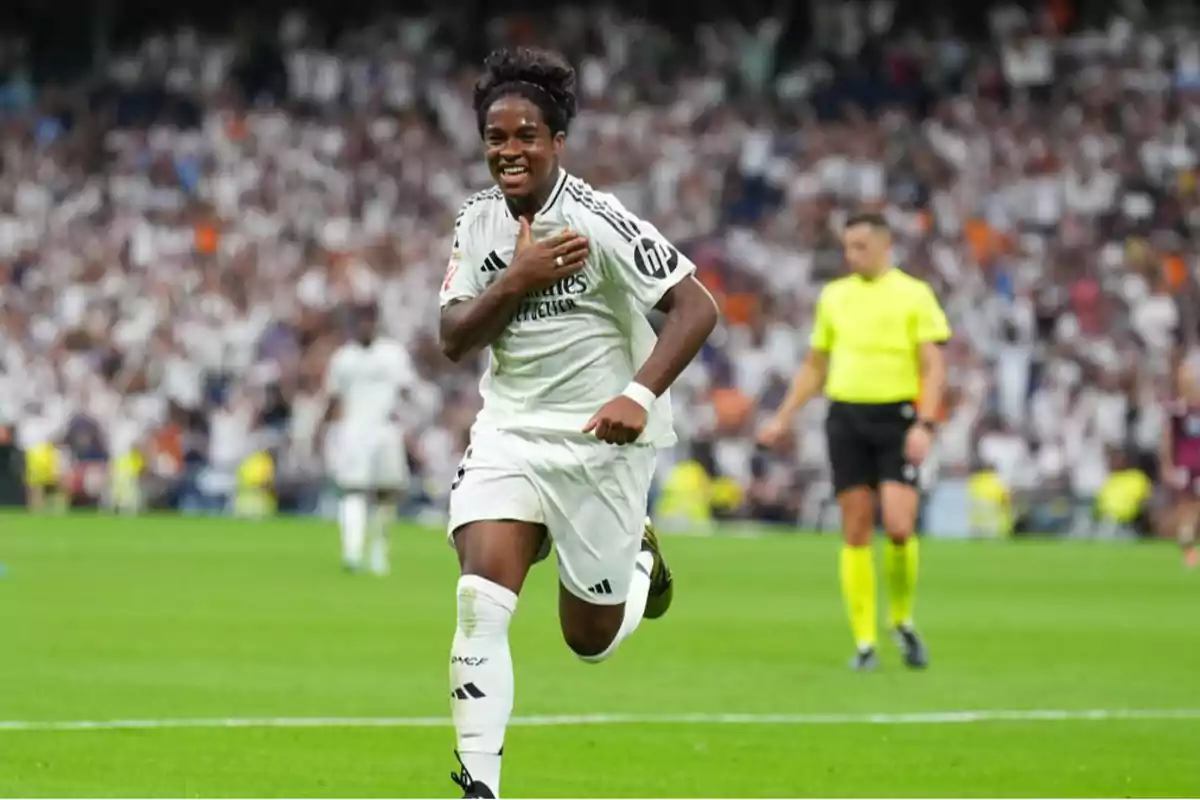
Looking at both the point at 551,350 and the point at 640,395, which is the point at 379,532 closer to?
the point at 551,350

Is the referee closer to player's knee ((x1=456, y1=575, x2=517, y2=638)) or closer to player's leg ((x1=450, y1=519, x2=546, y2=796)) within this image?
player's leg ((x1=450, y1=519, x2=546, y2=796))

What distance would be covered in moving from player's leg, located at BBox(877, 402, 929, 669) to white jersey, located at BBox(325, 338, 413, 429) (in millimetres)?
9689

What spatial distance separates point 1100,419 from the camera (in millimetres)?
29828

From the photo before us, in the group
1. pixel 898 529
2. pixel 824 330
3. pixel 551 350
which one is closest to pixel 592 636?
pixel 551 350

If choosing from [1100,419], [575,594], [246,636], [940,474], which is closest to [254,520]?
[940,474]

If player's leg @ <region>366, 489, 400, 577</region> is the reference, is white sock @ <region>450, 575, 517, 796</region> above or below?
above

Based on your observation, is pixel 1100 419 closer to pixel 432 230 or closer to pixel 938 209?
pixel 938 209

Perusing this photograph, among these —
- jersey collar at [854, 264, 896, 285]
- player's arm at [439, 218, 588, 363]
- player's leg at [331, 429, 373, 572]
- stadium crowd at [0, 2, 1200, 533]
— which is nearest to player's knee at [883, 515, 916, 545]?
jersey collar at [854, 264, 896, 285]

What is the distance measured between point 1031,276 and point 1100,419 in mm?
2811

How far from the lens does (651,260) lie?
8.08 m

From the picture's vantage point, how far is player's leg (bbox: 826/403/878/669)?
46.3 ft

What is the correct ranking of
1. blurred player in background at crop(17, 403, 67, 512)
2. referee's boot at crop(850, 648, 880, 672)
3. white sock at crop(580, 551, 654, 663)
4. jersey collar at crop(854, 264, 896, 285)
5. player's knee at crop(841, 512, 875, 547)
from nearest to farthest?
1. white sock at crop(580, 551, 654, 663)
2. referee's boot at crop(850, 648, 880, 672)
3. player's knee at crop(841, 512, 875, 547)
4. jersey collar at crop(854, 264, 896, 285)
5. blurred player in background at crop(17, 403, 67, 512)

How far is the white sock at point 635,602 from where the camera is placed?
340 inches

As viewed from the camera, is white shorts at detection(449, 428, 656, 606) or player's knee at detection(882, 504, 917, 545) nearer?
white shorts at detection(449, 428, 656, 606)
